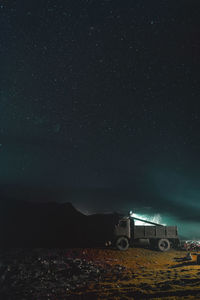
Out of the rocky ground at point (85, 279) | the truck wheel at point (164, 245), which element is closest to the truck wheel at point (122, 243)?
the rocky ground at point (85, 279)

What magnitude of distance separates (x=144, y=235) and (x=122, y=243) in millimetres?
2475

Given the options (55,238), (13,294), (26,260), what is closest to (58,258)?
(26,260)

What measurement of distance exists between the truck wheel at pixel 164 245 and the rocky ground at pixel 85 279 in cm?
523

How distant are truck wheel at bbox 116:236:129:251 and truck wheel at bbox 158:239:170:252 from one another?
11.2 feet

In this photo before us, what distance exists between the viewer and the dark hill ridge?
2112cm

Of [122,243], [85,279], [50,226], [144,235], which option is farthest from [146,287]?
[50,226]

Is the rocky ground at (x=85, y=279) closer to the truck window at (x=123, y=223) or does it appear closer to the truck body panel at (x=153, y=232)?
the truck window at (x=123, y=223)

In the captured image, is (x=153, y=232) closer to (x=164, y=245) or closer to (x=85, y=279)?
(x=164, y=245)

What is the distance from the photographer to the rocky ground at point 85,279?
7680 millimetres

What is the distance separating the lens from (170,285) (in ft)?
27.7

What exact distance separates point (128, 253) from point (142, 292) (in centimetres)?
1058

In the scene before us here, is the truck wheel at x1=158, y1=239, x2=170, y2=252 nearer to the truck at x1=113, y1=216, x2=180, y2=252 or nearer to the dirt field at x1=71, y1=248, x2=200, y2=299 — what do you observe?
the truck at x1=113, y1=216, x2=180, y2=252

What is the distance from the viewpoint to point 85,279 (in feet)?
33.2

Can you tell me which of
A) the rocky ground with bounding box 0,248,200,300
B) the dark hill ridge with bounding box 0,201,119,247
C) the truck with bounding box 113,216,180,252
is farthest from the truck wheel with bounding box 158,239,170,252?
the rocky ground with bounding box 0,248,200,300
